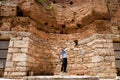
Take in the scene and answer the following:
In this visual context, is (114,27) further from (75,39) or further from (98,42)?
(75,39)

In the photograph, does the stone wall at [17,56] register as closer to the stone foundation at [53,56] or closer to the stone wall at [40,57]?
the stone foundation at [53,56]

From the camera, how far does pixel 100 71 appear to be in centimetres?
705

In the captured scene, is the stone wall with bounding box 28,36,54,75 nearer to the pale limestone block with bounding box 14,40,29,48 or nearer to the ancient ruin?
the ancient ruin

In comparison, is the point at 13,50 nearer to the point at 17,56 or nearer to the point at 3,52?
the point at 17,56

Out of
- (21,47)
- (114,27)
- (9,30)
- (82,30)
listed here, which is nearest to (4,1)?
(9,30)

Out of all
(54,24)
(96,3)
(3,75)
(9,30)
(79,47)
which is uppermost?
(96,3)

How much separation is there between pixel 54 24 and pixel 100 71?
383cm

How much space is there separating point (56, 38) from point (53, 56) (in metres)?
1.07

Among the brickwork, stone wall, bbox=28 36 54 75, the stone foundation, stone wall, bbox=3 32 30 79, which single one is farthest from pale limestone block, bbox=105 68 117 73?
the brickwork

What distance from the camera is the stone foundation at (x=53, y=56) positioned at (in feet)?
23.3

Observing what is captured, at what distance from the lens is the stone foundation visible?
7.11 meters

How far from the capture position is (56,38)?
905 cm

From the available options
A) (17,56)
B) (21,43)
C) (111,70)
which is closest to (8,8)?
(21,43)

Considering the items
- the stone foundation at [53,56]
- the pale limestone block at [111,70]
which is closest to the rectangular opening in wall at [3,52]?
the stone foundation at [53,56]
